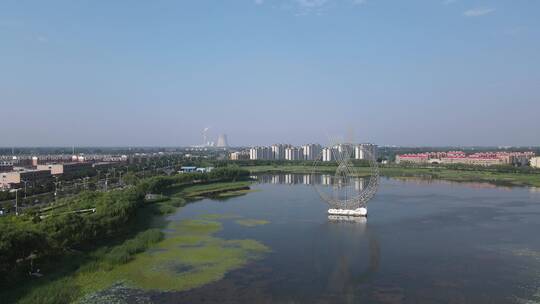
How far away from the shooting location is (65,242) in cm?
1276

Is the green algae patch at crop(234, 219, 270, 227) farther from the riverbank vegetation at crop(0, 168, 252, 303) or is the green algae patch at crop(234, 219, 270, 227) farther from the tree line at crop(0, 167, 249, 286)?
the tree line at crop(0, 167, 249, 286)

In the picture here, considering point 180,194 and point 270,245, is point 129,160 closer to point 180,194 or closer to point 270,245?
point 180,194

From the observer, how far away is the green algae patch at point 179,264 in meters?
11.2

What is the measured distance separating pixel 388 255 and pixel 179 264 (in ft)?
20.1

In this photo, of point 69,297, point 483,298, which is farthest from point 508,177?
point 69,297

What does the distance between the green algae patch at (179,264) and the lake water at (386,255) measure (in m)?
0.50

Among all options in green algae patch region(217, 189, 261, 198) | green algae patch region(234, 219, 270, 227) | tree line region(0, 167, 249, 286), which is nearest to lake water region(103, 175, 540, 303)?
green algae patch region(234, 219, 270, 227)

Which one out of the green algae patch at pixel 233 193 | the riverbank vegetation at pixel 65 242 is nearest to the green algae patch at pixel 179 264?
the riverbank vegetation at pixel 65 242

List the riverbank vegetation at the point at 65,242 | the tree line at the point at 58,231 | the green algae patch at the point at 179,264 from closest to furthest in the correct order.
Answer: the riverbank vegetation at the point at 65,242 → the tree line at the point at 58,231 → the green algae patch at the point at 179,264

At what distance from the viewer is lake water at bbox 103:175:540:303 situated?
35.1ft

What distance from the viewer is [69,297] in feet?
32.9

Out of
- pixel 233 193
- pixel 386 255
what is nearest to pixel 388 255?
pixel 386 255

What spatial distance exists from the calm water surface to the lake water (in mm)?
25

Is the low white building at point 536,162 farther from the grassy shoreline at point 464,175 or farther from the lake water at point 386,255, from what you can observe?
the lake water at point 386,255
